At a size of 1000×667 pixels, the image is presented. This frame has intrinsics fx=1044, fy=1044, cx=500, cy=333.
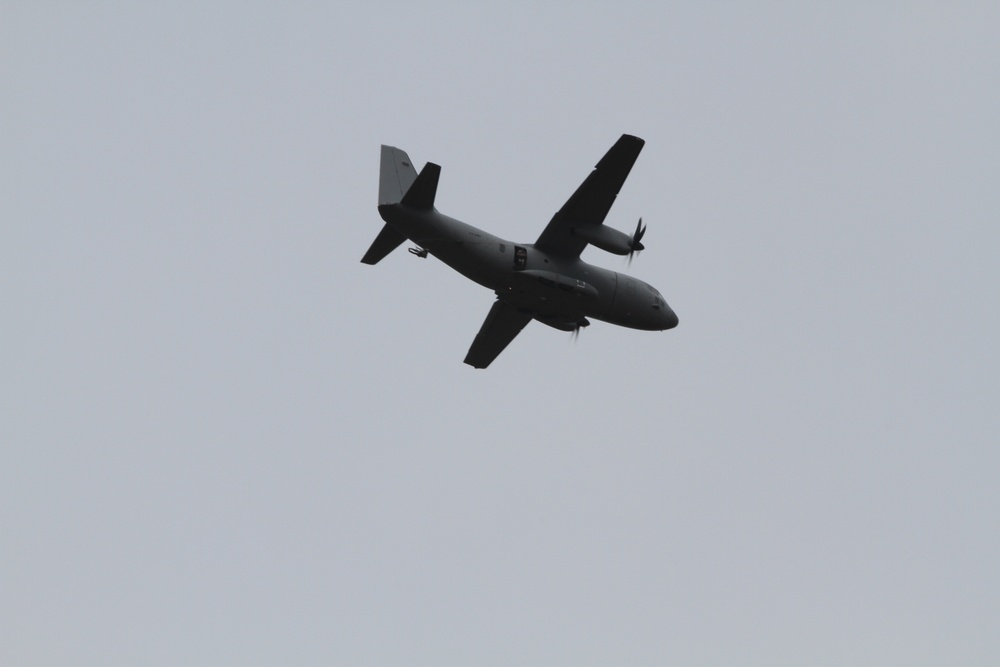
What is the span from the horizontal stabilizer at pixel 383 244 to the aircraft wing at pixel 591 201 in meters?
4.69

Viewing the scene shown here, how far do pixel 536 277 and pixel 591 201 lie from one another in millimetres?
3104

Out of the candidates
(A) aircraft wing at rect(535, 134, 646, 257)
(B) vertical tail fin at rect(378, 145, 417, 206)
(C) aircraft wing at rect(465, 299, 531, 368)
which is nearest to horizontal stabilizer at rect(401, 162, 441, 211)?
(B) vertical tail fin at rect(378, 145, 417, 206)

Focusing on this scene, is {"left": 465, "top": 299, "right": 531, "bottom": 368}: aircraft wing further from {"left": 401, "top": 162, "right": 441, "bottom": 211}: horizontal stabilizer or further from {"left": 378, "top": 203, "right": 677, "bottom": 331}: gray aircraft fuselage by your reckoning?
{"left": 401, "top": 162, "right": 441, "bottom": 211}: horizontal stabilizer

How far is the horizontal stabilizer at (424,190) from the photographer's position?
31.9 meters

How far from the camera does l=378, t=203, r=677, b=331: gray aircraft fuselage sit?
33.1 meters

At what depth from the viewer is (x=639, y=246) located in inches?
1387

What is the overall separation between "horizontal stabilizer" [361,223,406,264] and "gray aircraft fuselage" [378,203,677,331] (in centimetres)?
128

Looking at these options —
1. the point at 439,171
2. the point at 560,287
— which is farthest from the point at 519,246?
the point at 439,171

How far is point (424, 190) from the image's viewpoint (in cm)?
3244

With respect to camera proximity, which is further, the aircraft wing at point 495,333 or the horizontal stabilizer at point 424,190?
the aircraft wing at point 495,333

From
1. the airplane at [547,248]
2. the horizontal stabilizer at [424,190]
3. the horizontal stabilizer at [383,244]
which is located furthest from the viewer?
the horizontal stabilizer at [383,244]

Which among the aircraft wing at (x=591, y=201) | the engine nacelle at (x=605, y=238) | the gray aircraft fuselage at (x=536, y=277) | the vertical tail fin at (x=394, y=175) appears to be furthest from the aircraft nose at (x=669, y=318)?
the vertical tail fin at (x=394, y=175)

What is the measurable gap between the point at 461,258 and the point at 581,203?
445 cm

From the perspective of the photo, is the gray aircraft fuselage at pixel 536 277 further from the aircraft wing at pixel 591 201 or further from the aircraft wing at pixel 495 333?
the aircraft wing at pixel 495 333
